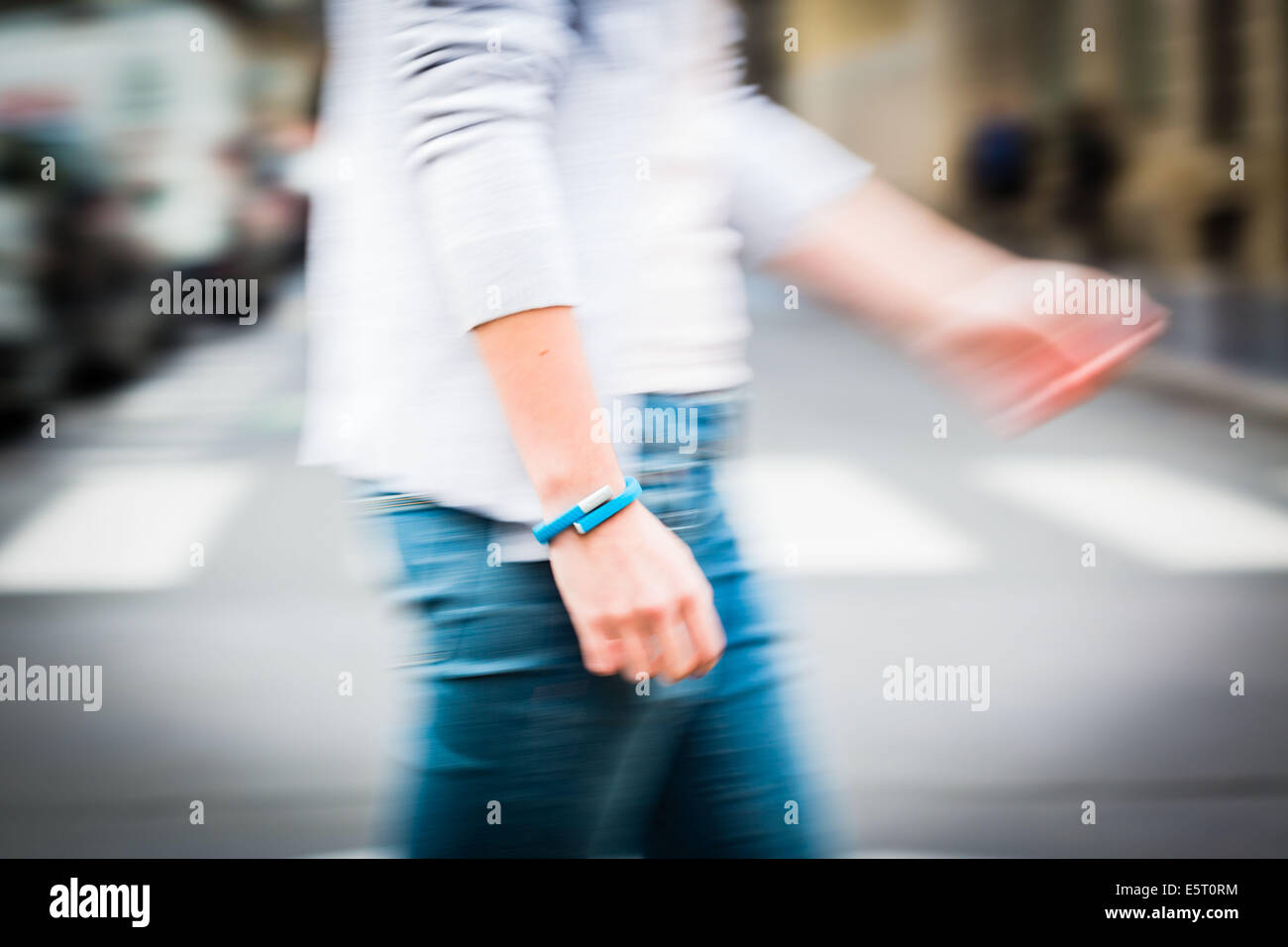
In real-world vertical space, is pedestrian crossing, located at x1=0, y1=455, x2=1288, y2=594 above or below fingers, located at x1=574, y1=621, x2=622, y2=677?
above

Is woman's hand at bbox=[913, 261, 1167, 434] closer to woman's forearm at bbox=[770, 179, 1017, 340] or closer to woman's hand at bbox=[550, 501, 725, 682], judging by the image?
woman's forearm at bbox=[770, 179, 1017, 340]

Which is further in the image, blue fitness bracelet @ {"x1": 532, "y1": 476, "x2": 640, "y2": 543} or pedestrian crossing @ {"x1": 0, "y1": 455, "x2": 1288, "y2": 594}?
pedestrian crossing @ {"x1": 0, "y1": 455, "x2": 1288, "y2": 594}

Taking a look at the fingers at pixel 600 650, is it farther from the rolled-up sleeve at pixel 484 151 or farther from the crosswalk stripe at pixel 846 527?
the crosswalk stripe at pixel 846 527

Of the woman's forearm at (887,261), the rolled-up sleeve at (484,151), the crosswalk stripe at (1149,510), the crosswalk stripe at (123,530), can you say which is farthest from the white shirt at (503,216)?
the crosswalk stripe at (1149,510)

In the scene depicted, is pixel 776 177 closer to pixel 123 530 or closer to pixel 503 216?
pixel 503 216

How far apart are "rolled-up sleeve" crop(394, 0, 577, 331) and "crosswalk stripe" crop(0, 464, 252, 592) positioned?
12.8ft

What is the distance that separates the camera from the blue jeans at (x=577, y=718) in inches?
48.5

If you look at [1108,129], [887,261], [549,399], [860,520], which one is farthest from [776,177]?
[1108,129]

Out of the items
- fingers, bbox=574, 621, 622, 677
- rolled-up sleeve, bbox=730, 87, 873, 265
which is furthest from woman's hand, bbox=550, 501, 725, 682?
rolled-up sleeve, bbox=730, 87, 873, 265

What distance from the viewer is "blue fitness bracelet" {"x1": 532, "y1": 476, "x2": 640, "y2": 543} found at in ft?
3.70

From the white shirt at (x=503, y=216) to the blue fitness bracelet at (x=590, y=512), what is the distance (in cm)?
7
